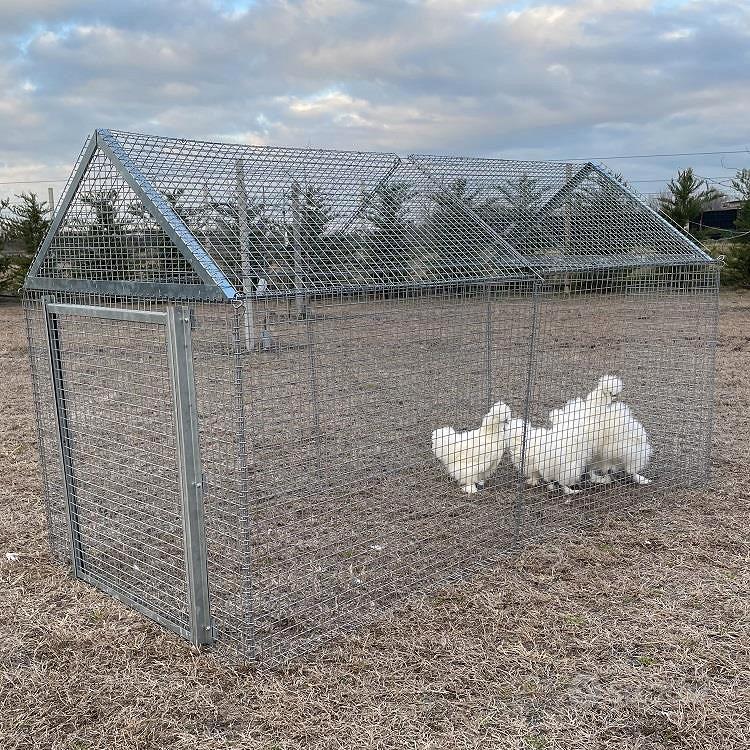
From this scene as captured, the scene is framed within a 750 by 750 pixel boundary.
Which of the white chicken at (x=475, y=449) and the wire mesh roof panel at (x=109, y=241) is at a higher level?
the wire mesh roof panel at (x=109, y=241)

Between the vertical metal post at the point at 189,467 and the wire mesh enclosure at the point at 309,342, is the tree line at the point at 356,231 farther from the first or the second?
the vertical metal post at the point at 189,467

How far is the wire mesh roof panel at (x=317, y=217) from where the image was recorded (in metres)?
3.17

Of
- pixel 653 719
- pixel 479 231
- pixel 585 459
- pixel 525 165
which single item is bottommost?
pixel 653 719

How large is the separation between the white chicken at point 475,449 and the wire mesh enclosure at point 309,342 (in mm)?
18

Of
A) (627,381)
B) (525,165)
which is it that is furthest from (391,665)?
(627,381)

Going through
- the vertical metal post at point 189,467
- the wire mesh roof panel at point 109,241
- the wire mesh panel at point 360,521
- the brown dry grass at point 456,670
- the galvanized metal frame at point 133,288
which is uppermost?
the wire mesh roof panel at point 109,241

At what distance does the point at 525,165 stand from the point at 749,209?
45.8 ft

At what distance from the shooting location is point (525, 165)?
5117 millimetres

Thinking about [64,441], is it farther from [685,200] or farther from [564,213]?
[685,200]

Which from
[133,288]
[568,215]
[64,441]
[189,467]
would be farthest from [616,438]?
[64,441]

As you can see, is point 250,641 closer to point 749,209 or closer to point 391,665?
point 391,665

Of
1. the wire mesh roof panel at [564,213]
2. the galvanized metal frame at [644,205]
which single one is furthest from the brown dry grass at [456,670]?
the galvanized metal frame at [644,205]

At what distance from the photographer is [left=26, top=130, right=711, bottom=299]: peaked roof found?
3.09 metres

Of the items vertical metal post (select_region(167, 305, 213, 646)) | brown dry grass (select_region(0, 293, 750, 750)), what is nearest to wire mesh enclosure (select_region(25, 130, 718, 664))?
vertical metal post (select_region(167, 305, 213, 646))
